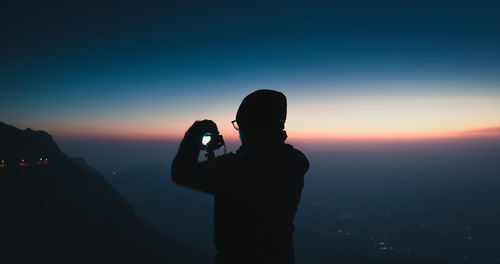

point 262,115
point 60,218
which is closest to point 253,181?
point 262,115

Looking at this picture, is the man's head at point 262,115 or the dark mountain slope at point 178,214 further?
the dark mountain slope at point 178,214

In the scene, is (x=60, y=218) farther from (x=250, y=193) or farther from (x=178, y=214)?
(x=178, y=214)

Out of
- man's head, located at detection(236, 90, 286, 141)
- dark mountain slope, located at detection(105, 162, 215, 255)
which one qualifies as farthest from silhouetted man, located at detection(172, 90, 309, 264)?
dark mountain slope, located at detection(105, 162, 215, 255)

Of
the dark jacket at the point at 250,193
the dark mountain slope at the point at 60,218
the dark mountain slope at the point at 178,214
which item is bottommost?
the dark mountain slope at the point at 178,214

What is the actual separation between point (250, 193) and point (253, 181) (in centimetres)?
11

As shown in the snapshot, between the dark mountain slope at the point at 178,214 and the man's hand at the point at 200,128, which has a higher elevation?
the man's hand at the point at 200,128

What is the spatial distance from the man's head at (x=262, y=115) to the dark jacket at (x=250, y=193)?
14 cm

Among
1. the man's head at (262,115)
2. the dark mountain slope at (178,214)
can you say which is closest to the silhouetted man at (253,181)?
the man's head at (262,115)

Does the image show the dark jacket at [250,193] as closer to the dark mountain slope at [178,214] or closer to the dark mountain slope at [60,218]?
the dark mountain slope at [60,218]

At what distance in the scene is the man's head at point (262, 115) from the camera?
1940 mm

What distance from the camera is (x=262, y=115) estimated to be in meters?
1.94

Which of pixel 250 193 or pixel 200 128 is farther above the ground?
pixel 200 128

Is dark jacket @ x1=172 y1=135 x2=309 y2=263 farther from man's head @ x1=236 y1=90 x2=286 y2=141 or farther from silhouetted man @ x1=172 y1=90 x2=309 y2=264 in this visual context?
man's head @ x1=236 y1=90 x2=286 y2=141

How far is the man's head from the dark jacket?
142mm
